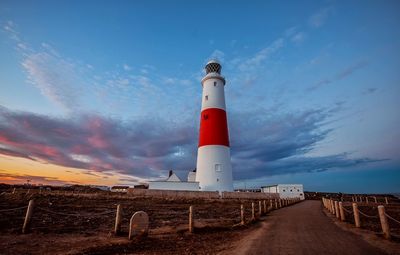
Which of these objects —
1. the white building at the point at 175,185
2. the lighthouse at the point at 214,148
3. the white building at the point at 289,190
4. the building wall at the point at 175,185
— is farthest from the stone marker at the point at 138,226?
the white building at the point at 289,190

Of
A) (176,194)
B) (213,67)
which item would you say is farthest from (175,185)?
(213,67)

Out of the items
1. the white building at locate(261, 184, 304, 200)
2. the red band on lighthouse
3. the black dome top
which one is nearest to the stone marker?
the red band on lighthouse

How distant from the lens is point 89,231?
11.1 m

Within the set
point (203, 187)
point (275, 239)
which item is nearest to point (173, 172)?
point (203, 187)

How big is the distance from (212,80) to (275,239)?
26.6 metres

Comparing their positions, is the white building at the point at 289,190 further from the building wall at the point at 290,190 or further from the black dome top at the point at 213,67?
the black dome top at the point at 213,67

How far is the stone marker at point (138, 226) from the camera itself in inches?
364

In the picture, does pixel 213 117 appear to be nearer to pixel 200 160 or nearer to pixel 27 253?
pixel 200 160

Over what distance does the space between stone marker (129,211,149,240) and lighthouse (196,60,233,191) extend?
67.3ft

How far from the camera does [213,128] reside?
100ft

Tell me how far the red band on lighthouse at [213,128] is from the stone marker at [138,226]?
68.5 feet

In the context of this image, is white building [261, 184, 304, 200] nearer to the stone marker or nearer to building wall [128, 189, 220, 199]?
building wall [128, 189, 220, 199]

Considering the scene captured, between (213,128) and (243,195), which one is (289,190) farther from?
(213,128)

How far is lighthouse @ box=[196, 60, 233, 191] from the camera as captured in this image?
30047 mm
